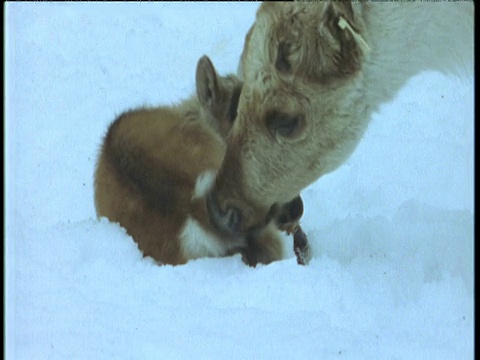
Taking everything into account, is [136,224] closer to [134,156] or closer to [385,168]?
[134,156]

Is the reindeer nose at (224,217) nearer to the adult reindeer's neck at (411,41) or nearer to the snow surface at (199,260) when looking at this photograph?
the snow surface at (199,260)

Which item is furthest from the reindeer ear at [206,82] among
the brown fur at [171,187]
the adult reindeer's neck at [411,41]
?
the adult reindeer's neck at [411,41]

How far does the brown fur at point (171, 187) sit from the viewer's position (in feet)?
8.75

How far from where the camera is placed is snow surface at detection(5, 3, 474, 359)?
2.28 metres

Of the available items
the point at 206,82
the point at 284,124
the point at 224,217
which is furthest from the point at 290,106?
the point at 224,217

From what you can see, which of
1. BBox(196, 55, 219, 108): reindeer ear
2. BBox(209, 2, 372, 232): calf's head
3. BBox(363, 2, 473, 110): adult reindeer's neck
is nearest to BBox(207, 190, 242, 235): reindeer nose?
BBox(209, 2, 372, 232): calf's head

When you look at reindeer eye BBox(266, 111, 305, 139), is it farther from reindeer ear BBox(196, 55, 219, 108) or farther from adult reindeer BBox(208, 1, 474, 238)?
reindeer ear BBox(196, 55, 219, 108)

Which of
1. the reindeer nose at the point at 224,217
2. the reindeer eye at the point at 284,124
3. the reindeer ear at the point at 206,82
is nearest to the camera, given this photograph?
the reindeer eye at the point at 284,124

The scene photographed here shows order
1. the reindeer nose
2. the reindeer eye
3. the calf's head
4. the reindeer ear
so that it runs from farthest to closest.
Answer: the reindeer nose < the reindeer ear < the reindeer eye < the calf's head

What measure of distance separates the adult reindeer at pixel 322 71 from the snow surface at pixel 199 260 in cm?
21

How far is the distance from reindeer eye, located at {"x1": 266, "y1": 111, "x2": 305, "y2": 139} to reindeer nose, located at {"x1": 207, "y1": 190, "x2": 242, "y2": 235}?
41 centimetres

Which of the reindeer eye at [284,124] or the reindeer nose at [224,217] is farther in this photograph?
the reindeer nose at [224,217]

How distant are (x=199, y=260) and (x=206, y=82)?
0.69 metres

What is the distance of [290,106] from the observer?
7.18 ft
